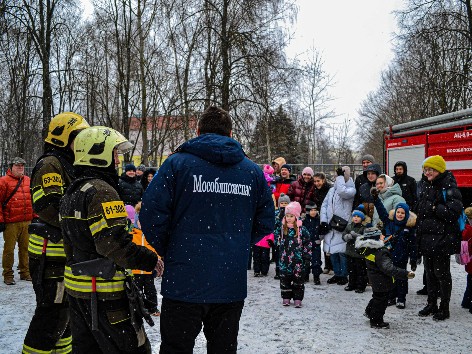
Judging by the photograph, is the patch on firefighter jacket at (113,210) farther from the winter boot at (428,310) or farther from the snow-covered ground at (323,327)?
the winter boot at (428,310)

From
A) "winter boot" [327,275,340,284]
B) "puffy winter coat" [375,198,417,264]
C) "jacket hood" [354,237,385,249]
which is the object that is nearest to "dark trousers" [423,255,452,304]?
"puffy winter coat" [375,198,417,264]

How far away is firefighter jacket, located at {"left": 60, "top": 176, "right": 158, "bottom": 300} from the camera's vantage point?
257 cm

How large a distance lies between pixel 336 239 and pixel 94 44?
50.5ft

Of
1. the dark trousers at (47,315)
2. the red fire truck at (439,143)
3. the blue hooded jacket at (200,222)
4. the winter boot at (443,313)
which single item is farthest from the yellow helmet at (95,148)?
the red fire truck at (439,143)

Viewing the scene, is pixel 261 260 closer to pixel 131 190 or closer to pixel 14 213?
pixel 131 190

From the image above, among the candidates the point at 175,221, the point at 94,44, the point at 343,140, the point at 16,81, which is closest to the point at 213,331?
the point at 175,221

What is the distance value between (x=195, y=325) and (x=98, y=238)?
77 cm

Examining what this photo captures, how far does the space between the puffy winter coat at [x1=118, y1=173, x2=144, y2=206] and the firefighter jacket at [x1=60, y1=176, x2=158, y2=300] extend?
5.60 metres

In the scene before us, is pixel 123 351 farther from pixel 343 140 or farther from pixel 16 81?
pixel 343 140

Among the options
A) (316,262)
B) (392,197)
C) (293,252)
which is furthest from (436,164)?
(316,262)

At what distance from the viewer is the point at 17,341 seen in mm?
4617

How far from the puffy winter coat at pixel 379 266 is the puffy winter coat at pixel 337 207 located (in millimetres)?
2014

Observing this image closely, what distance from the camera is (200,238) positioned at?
2.50 meters

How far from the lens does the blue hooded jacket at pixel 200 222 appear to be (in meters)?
2.48
